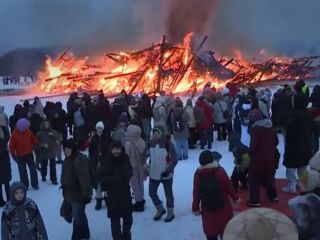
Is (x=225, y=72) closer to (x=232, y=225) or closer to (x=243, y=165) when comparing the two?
(x=243, y=165)

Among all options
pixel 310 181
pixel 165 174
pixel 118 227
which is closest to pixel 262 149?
pixel 165 174

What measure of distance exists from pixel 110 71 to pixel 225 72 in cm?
487

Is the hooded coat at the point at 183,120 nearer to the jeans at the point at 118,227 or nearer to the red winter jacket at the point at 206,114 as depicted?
the red winter jacket at the point at 206,114

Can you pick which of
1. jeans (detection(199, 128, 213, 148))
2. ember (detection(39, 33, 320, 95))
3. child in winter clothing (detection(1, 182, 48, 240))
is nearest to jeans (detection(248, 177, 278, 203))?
child in winter clothing (detection(1, 182, 48, 240))

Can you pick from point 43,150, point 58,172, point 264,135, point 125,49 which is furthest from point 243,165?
point 125,49

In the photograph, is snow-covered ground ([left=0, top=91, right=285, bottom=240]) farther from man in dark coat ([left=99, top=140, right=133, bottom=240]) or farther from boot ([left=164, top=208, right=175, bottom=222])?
man in dark coat ([left=99, top=140, right=133, bottom=240])

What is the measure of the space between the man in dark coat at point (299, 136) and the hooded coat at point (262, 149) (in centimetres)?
51

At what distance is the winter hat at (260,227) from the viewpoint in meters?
3.04

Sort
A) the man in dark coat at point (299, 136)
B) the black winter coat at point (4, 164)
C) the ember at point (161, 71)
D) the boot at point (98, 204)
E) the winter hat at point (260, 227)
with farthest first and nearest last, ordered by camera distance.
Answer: the ember at point (161, 71)
the black winter coat at point (4, 164)
the boot at point (98, 204)
the man in dark coat at point (299, 136)
the winter hat at point (260, 227)

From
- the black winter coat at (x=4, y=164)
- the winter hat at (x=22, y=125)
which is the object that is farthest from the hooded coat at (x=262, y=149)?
the winter hat at (x=22, y=125)

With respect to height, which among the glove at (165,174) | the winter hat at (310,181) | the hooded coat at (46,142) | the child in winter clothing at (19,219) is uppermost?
the hooded coat at (46,142)

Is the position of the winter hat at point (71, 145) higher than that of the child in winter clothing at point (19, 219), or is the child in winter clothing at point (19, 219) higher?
the winter hat at point (71, 145)

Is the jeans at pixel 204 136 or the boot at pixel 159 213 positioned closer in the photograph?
the boot at pixel 159 213

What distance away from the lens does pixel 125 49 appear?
31.4 meters
